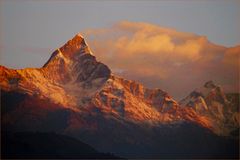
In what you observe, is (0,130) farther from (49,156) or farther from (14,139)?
(49,156)

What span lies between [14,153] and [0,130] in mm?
14899

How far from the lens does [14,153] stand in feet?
616

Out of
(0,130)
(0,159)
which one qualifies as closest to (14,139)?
(0,130)

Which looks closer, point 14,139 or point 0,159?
point 0,159

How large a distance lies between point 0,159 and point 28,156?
13308mm

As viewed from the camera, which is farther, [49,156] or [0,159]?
[49,156]

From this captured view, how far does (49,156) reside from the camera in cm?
19912

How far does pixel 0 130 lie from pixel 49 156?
753 inches

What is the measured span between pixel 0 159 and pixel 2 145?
1190cm

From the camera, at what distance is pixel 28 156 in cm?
19075

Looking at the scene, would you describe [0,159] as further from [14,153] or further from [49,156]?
[49,156]

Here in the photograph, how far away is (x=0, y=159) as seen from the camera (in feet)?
589

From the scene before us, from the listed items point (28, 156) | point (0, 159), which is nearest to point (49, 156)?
point (28, 156)

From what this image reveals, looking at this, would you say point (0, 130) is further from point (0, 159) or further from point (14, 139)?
point (0, 159)
